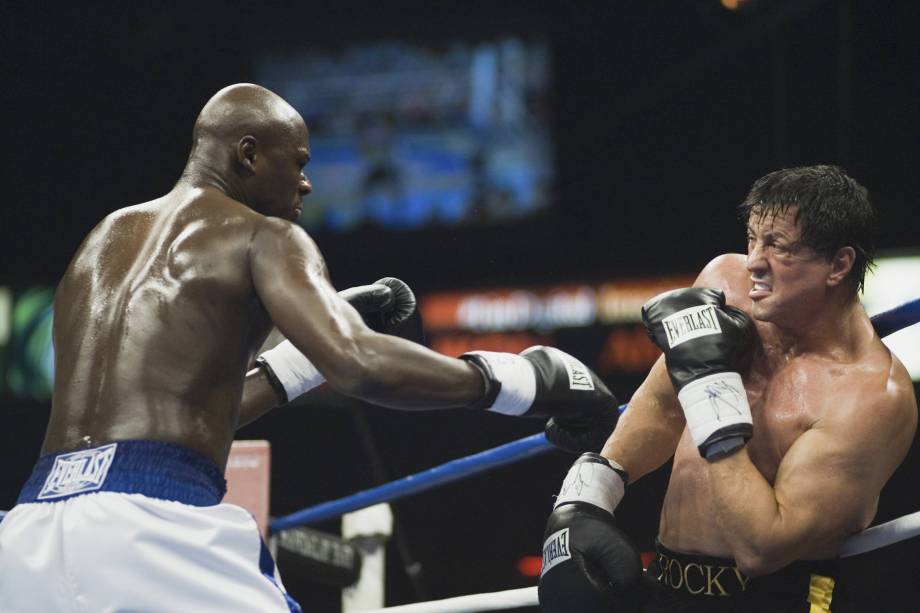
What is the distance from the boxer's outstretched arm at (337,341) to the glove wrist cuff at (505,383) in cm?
4

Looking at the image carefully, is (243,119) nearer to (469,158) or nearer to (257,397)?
(257,397)

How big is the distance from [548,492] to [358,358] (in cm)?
519

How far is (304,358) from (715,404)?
0.81 m

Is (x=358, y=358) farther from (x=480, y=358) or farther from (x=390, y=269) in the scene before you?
(x=390, y=269)

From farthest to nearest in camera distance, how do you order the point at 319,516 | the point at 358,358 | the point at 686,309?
the point at 319,516, the point at 686,309, the point at 358,358

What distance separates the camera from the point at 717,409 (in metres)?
1.71

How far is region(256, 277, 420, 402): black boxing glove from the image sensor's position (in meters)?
2.09

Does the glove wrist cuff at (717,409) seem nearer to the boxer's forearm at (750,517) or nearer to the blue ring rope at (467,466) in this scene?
the boxer's forearm at (750,517)

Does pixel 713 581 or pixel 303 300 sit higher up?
pixel 303 300

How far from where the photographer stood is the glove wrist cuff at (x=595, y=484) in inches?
74.9

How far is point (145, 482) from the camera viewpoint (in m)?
1.50

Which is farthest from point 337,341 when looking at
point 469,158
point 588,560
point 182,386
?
point 469,158

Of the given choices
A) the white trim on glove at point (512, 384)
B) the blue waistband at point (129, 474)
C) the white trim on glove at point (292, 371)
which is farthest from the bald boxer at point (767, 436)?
the blue waistband at point (129, 474)

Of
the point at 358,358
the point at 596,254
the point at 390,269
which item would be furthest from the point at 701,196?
the point at 358,358
